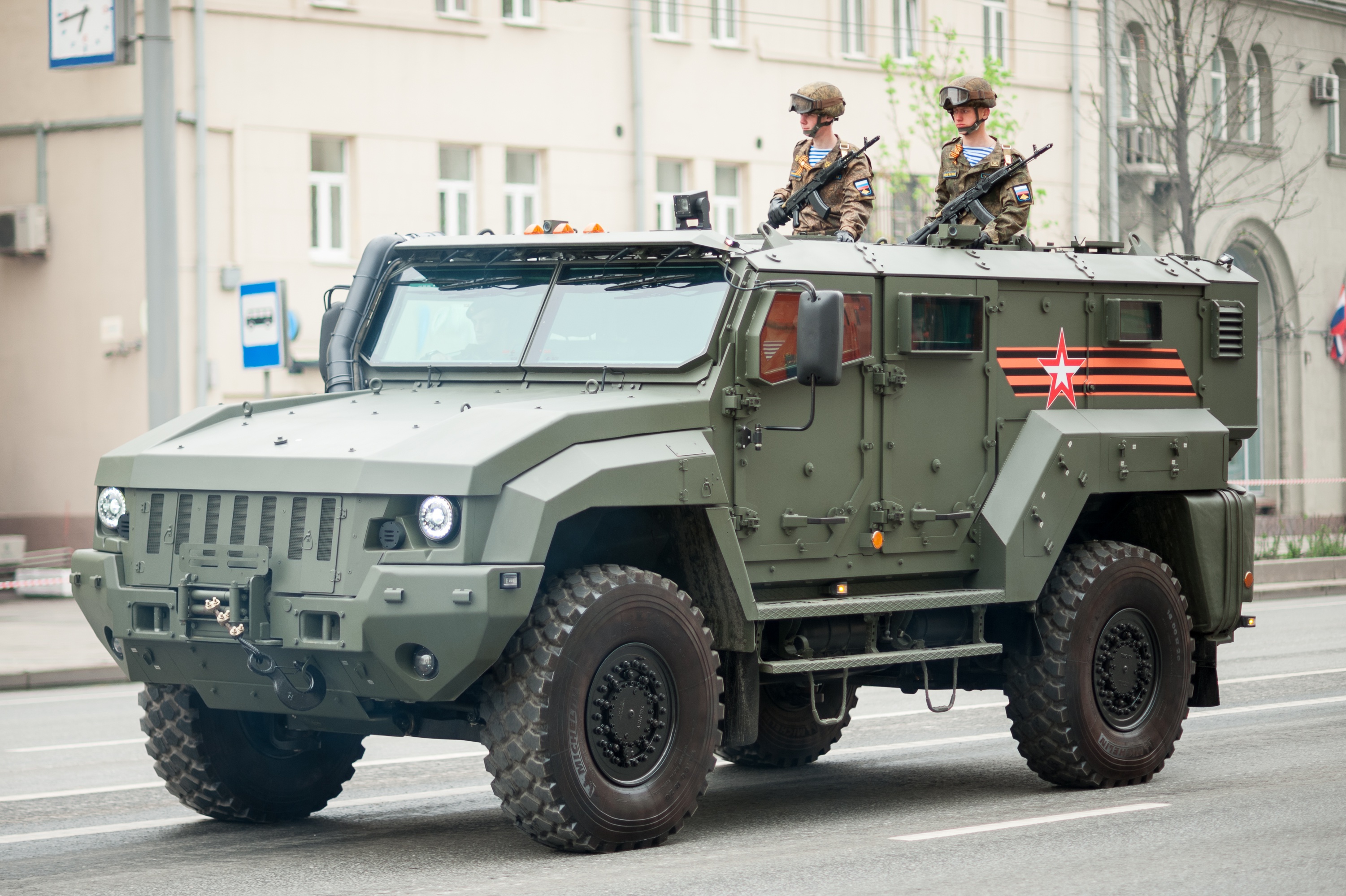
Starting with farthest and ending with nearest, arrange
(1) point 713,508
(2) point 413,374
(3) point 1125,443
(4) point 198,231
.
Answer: (4) point 198,231
(3) point 1125,443
(2) point 413,374
(1) point 713,508

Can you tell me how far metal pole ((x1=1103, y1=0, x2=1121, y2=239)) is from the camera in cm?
3328

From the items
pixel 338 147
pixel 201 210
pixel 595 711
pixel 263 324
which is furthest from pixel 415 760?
pixel 338 147

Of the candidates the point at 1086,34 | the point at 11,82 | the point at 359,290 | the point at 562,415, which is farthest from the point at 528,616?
the point at 1086,34

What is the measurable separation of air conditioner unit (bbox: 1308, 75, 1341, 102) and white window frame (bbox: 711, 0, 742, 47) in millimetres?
14105

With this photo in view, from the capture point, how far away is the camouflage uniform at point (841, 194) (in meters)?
10.5

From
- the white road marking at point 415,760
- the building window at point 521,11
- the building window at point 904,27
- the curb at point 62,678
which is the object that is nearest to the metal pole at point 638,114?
the building window at point 521,11

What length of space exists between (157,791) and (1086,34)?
28.7 meters

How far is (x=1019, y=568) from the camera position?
960 centimetres

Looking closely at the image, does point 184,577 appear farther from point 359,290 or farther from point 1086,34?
point 1086,34

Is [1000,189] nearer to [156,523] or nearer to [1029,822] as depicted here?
[1029,822]

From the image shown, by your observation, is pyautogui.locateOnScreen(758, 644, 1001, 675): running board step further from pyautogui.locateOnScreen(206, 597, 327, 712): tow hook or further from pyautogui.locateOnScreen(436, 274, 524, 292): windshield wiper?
pyautogui.locateOnScreen(436, 274, 524, 292): windshield wiper

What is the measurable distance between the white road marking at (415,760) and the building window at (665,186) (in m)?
18.3

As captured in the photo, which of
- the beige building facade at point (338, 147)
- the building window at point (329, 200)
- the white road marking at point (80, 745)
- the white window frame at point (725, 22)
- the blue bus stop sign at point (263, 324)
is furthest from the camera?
the white window frame at point (725, 22)

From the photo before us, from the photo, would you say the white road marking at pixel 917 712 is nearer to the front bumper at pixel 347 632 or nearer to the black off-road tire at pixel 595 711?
the black off-road tire at pixel 595 711
